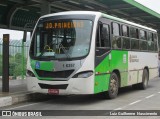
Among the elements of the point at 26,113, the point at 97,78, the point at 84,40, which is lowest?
the point at 26,113

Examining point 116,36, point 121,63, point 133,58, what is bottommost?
point 121,63

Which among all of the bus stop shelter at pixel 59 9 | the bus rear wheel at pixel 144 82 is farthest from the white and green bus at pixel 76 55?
the bus stop shelter at pixel 59 9

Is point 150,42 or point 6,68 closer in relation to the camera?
point 6,68

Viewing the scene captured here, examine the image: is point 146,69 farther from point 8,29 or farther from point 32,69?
point 8,29

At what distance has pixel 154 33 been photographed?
1867 centimetres

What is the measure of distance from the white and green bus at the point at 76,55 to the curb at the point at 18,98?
504 mm

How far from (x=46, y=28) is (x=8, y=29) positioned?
10151 mm

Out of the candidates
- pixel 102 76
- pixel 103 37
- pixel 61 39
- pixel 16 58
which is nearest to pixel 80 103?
pixel 102 76

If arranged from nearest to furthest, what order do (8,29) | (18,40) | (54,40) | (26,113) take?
(26,113) < (54,40) < (18,40) < (8,29)

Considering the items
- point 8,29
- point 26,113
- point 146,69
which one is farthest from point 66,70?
point 8,29

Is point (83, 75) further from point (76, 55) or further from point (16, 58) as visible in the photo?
point (16, 58)

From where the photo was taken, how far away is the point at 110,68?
495 inches

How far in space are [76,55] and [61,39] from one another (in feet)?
2.65

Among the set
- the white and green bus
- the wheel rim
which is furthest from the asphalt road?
the white and green bus
